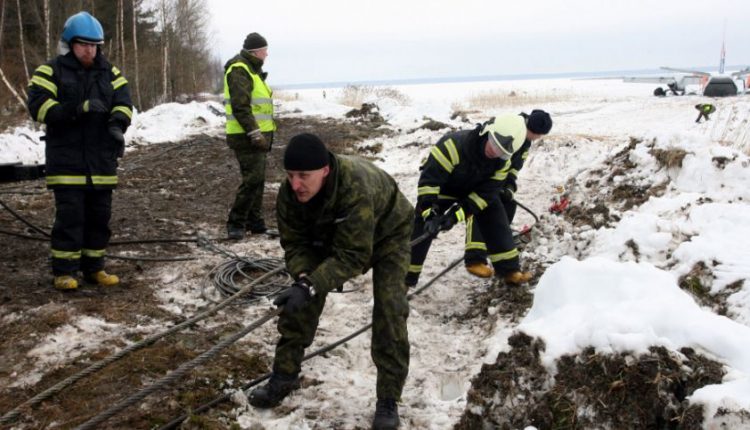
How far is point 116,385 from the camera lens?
10.3ft

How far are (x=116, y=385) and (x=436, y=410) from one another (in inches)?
69.9

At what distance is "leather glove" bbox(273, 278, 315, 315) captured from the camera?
2.65m

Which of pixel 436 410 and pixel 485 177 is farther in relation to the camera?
pixel 485 177

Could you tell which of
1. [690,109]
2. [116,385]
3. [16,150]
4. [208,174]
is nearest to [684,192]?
[116,385]

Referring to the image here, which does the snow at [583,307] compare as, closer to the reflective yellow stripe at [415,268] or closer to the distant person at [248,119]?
the reflective yellow stripe at [415,268]

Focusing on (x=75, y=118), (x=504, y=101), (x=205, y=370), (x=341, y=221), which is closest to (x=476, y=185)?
(x=341, y=221)

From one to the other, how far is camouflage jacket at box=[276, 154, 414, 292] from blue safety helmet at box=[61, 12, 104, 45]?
2.09m

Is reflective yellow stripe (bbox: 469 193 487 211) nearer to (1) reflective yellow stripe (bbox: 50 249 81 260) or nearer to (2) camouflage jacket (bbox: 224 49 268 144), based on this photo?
(2) camouflage jacket (bbox: 224 49 268 144)

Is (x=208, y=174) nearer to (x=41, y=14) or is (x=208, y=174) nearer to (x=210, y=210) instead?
(x=210, y=210)

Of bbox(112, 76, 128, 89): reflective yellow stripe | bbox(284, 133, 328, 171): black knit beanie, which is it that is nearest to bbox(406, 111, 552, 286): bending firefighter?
bbox(284, 133, 328, 171): black knit beanie

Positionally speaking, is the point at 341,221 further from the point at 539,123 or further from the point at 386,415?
the point at 539,123

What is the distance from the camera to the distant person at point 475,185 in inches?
170

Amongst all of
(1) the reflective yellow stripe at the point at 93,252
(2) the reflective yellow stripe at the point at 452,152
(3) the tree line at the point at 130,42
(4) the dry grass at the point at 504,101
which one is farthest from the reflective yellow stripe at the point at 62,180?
(4) the dry grass at the point at 504,101

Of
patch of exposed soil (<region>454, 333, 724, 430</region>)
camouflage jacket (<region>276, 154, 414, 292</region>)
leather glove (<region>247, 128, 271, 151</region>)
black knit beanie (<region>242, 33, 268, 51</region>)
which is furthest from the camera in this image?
black knit beanie (<region>242, 33, 268, 51</region>)
